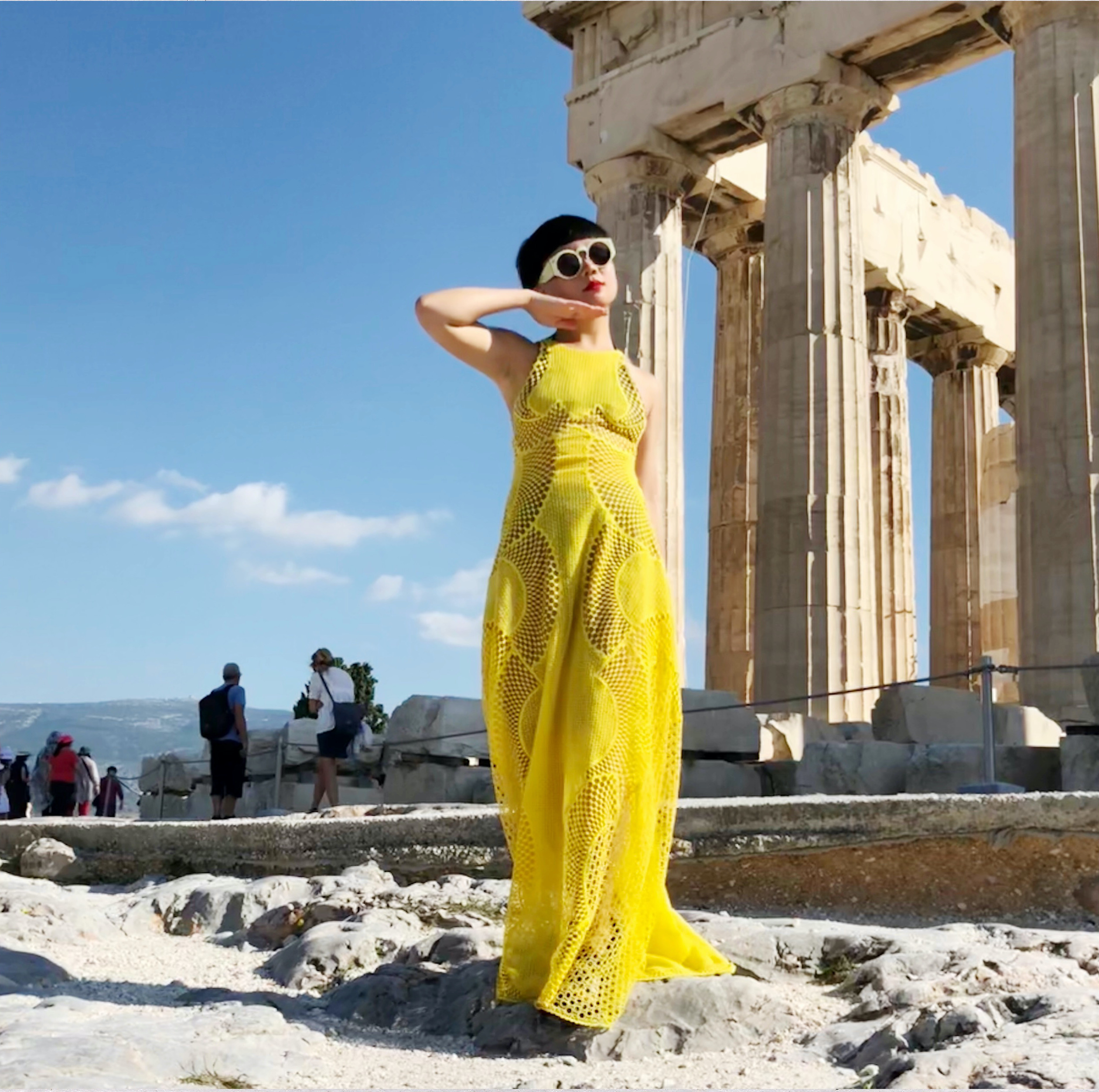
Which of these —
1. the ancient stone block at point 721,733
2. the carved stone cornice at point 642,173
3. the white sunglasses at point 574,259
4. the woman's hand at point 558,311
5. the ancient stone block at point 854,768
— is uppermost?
the carved stone cornice at point 642,173

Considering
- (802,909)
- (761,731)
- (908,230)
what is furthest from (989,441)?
(802,909)

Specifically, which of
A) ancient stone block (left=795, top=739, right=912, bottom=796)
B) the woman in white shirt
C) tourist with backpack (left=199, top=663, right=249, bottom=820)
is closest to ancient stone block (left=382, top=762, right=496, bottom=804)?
the woman in white shirt

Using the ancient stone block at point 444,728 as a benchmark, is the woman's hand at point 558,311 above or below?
above

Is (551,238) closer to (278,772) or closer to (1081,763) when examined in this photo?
(1081,763)

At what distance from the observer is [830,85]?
17297 millimetres

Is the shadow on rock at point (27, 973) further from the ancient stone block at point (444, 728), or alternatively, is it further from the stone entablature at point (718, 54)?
the stone entablature at point (718, 54)

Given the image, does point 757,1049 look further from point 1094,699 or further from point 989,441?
point 989,441

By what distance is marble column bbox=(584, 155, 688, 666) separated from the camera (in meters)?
18.8

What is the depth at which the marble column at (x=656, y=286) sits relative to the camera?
61.8ft

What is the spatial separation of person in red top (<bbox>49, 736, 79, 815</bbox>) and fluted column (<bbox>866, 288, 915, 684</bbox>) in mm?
11882

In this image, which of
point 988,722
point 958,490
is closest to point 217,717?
point 988,722

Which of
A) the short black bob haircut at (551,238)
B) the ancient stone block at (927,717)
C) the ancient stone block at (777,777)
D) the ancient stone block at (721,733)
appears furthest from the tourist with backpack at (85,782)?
the short black bob haircut at (551,238)

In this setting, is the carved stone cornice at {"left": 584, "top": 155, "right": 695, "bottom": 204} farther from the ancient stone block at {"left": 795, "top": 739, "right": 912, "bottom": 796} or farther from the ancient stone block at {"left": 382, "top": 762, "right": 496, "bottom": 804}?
the ancient stone block at {"left": 795, "top": 739, "right": 912, "bottom": 796}

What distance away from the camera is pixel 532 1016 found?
3801 millimetres
